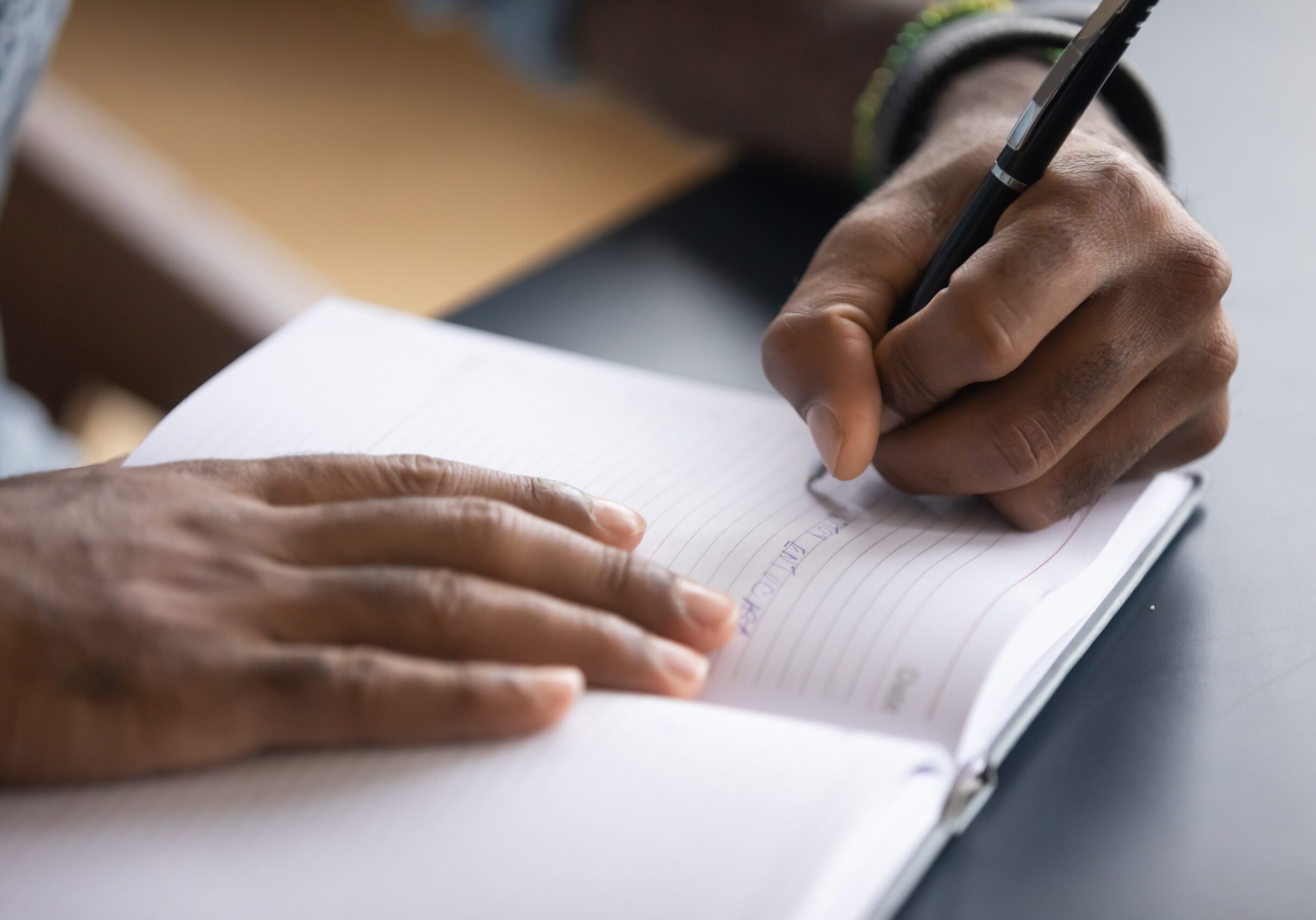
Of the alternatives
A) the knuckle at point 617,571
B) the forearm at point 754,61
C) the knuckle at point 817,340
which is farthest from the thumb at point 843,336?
the forearm at point 754,61

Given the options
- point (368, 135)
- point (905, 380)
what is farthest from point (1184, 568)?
point (368, 135)

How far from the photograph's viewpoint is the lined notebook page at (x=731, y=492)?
42 cm

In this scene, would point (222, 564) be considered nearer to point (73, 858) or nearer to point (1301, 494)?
point (73, 858)

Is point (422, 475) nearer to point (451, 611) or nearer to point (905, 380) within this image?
point (451, 611)

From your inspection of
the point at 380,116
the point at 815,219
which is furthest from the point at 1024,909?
the point at 380,116

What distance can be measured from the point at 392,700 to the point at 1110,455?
1.04 feet

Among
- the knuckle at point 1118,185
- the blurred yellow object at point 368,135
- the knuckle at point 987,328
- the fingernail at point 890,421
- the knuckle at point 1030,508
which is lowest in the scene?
the blurred yellow object at point 368,135

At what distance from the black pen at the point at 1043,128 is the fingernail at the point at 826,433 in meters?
0.07

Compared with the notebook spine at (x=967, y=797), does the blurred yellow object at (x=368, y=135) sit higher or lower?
lower

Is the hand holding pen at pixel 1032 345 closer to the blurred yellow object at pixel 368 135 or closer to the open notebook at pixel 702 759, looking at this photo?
the open notebook at pixel 702 759

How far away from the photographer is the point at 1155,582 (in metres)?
0.51

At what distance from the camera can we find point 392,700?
1.28 feet

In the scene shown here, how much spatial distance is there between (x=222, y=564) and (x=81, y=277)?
95 centimetres

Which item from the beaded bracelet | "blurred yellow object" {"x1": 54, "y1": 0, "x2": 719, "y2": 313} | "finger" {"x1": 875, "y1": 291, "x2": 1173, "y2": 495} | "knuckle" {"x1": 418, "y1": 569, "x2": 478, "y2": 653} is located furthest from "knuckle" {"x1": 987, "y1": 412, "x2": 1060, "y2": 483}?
"blurred yellow object" {"x1": 54, "y1": 0, "x2": 719, "y2": 313}
